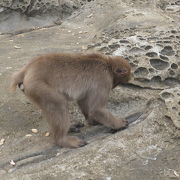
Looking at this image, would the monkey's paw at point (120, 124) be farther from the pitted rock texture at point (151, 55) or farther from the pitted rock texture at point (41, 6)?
the pitted rock texture at point (41, 6)

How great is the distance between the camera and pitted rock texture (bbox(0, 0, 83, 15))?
381 inches

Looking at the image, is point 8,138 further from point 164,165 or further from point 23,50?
point 23,50

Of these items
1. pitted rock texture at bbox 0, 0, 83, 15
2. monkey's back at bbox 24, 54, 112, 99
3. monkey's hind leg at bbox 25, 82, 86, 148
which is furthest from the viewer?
pitted rock texture at bbox 0, 0, 83, 15

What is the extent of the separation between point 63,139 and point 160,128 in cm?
111

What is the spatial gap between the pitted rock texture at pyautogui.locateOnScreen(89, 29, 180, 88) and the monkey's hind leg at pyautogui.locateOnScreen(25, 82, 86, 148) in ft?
5.04

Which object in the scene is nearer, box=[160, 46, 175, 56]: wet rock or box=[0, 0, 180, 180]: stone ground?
box=[0, 0, 180, 180]: stone ground

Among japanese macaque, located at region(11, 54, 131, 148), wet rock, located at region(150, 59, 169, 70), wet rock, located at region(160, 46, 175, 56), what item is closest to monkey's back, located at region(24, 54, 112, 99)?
japanese macaque, located at region(11, 54, 131, 148)

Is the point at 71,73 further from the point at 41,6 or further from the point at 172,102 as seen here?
the point at 41,6

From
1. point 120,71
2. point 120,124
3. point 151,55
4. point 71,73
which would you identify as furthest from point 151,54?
point 71,73

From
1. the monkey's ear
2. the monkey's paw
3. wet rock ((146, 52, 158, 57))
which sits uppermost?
the monkey's ear

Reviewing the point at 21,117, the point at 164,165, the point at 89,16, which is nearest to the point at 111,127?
the point at 164,165

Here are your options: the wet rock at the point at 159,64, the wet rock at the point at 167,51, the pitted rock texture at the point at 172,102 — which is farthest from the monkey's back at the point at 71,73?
the wet rock at the point at 167,51

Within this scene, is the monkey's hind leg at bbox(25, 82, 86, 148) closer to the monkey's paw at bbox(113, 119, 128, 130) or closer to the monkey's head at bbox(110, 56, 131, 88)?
the monkey's paw at bbox(113, 119, 128, 130)

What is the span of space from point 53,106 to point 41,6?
5781 millimetres
